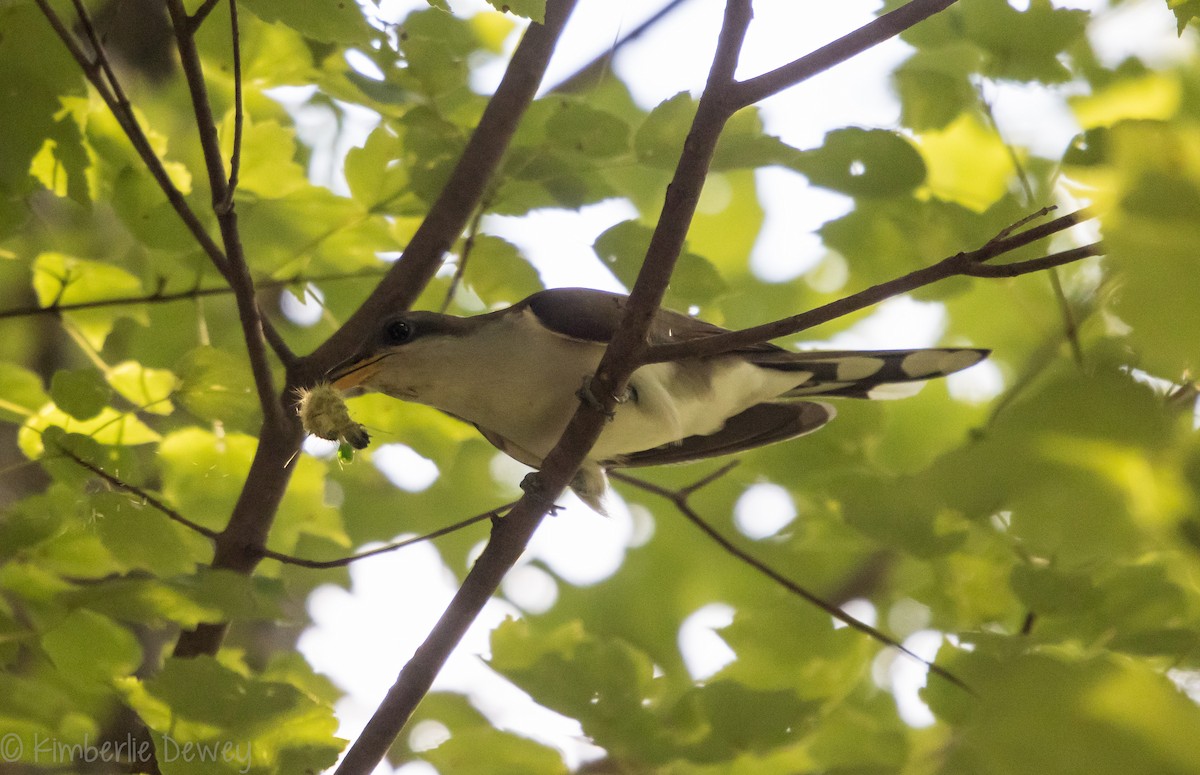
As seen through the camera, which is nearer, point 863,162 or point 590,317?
point 863,162

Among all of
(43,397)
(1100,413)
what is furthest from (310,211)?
(1100,413)

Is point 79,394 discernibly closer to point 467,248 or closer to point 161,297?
point 161,297

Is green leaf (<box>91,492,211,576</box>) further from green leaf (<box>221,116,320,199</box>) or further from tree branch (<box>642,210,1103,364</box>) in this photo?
tree branch (<box>642,210,1103,364</box>)

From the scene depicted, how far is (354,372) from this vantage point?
12.2 ft

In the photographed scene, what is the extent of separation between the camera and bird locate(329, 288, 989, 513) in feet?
12.9

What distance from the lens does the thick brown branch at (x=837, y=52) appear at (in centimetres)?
233

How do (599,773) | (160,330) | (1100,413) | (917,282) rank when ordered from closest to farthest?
(1100,413) < (917,282) < (599,773) < (160,330)

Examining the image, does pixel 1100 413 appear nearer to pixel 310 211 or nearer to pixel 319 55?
pixel 310 211

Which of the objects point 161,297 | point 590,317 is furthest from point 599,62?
point 161,297

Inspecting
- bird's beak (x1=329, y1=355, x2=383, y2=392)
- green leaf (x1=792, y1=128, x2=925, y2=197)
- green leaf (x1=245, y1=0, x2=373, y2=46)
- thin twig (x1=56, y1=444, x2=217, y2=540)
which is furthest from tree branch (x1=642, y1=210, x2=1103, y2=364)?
bird's beak (x1=329, y1=355, x2=383, y2=392)

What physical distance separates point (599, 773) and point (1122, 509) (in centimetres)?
254

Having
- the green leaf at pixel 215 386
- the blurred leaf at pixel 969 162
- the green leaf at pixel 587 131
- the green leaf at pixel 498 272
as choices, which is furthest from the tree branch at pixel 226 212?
the blurred leaf at pixel 969 162

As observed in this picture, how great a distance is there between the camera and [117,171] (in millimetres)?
3381

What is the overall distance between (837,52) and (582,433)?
1.23 meters
